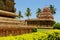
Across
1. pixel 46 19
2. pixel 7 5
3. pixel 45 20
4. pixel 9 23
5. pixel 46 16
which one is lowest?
pixel 45 20

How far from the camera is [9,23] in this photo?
9.08 metres

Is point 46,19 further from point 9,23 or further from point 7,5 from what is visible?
point 9,23

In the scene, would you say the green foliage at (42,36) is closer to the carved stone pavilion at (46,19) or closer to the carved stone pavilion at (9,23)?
the carved stone pavilion at (9,23)

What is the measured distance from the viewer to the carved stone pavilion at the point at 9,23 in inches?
312

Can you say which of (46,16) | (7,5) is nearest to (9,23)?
(7,5)

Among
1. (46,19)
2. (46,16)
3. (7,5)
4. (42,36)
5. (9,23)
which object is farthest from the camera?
(46,19)

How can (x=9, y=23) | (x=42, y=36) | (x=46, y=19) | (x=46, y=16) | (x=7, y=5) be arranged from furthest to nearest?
(x=46, y=19) → (x=46, y=16) → (x=7, y=5) → (x=9, y=23) → (x=42, y=36)

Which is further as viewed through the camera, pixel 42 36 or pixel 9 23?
pixel 9 23

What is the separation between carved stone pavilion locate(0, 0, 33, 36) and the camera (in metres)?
7.93

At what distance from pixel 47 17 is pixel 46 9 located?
1665 millimetres

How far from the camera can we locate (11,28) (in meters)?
8.31

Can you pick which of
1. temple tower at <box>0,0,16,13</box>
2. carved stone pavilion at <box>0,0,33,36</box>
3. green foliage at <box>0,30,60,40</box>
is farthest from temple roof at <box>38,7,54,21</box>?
green foliage at <box>0,30,60,40</box>

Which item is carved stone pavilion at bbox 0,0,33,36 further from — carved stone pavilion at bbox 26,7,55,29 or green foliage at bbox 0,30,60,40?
carved stone pavilion at bbox 26,7,55,29

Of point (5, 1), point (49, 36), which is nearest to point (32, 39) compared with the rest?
point (49, 36)
